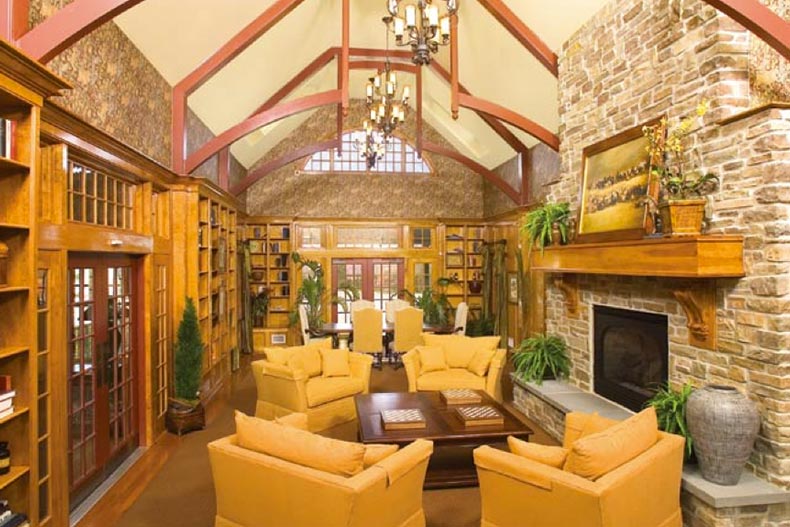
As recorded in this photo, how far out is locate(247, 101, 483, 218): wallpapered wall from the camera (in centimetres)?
1050

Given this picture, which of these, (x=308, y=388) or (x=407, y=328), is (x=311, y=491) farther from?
(x=407, y=328)

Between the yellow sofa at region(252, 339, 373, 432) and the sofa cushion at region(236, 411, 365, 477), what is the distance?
2.07 m

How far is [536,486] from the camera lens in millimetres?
2629

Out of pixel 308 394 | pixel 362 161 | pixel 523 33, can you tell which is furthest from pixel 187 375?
pixel 362 161

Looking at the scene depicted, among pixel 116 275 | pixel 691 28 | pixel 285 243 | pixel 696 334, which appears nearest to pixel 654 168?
pixel 691 28

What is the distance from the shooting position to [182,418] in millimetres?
5129

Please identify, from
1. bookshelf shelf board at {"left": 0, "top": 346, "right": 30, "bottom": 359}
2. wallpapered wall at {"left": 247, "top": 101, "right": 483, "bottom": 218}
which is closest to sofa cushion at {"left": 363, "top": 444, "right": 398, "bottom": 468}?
bookshelf shelf board at {"left": 0, "top": 346, "right": 30, "bottom": 359}

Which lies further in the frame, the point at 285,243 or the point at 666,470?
the point at 285,243

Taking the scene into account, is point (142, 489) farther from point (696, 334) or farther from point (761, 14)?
point (761, 14)

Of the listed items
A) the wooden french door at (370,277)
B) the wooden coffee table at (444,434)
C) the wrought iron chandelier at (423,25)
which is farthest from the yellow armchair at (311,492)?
the wooden french door at (370,277)

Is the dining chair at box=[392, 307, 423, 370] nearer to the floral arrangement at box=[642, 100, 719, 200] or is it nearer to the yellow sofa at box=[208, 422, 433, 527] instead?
the floral arrangement at box=[642, 100, 719, 200]

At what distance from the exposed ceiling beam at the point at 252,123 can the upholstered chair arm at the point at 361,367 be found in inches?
112

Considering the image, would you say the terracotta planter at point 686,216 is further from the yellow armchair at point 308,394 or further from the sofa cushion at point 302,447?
the yellow armchair at point 308,394

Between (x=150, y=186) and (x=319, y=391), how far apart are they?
267cm
